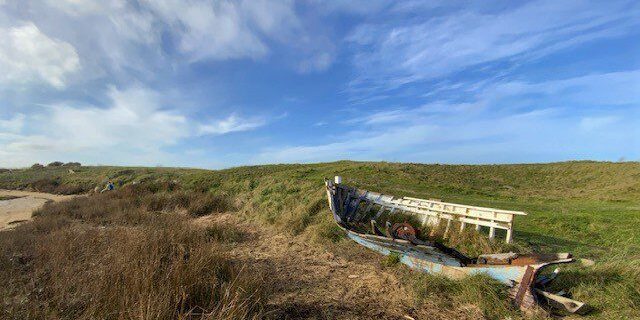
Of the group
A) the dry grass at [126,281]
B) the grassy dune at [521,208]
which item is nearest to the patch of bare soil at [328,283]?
the grassy dune at [521,208]

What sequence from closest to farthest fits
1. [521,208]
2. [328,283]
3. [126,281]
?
[126,281], [328,283], [521,208]

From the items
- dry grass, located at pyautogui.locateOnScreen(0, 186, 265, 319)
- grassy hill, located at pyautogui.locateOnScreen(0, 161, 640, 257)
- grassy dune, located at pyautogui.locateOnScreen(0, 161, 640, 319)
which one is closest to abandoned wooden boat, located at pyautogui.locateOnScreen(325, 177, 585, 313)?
grassy dune, located at pyautogui.locateOnScreen(0, 161, 640, 319)

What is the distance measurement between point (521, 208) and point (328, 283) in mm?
11659

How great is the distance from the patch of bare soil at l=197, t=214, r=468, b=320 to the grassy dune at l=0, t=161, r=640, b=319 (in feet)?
1.58

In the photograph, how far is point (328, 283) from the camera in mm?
7055

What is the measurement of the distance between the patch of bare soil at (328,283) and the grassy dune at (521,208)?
1.58 ft

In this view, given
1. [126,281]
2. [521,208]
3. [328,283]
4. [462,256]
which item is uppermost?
[126,281]

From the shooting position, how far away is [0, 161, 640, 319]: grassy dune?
6.05 meters

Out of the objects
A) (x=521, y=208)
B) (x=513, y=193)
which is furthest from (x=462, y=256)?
(x=513, y=193)

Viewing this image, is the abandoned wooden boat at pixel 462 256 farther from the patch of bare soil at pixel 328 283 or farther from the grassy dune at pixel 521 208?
the patch of bare soil at pixel 328 283

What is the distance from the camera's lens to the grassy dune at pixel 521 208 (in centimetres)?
605

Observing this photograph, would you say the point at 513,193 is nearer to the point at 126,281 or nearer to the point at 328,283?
the point at 328,283

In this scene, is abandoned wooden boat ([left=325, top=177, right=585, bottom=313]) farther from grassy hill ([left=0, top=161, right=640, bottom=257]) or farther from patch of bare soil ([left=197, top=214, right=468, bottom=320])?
grassy hill ([left=0, top=161, right=640, bottom=257])

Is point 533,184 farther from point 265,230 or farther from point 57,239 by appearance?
point 57,239
